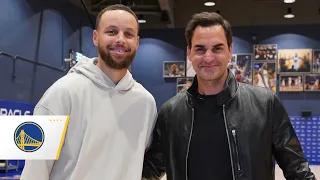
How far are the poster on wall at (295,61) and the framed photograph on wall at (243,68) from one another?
96cm

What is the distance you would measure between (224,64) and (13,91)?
7097 mm

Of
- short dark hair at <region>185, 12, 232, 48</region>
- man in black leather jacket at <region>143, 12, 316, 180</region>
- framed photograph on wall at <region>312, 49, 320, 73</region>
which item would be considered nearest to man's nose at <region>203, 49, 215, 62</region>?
man in black leather jacket at <region>143, 12, 316, 180</region>

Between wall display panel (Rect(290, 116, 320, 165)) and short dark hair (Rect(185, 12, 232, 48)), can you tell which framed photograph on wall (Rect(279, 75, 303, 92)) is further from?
short dark hair (Rect(185, 12, 232, 48))

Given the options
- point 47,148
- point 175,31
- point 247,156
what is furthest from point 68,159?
point 175,31

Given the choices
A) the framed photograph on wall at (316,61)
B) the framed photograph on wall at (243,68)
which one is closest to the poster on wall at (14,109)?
the framed photograph on wall at (243,68)

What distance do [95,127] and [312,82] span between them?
39.9ft

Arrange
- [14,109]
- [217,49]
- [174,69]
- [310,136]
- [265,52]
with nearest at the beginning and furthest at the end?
[217,49], [14,109], [310,136], [265,52], [174,69]

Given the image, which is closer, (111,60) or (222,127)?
(222,127)

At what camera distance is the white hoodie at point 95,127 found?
2031 millimetres

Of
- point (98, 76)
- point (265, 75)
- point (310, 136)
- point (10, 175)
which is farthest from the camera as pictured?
point (265, 75)

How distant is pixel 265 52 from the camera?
1348cm

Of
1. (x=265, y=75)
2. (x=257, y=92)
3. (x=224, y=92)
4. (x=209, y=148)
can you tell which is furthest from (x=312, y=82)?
(x=209, y=148)

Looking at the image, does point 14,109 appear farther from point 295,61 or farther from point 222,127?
point 295,61

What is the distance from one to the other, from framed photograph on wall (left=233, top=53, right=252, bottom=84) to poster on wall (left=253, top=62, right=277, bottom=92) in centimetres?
18
